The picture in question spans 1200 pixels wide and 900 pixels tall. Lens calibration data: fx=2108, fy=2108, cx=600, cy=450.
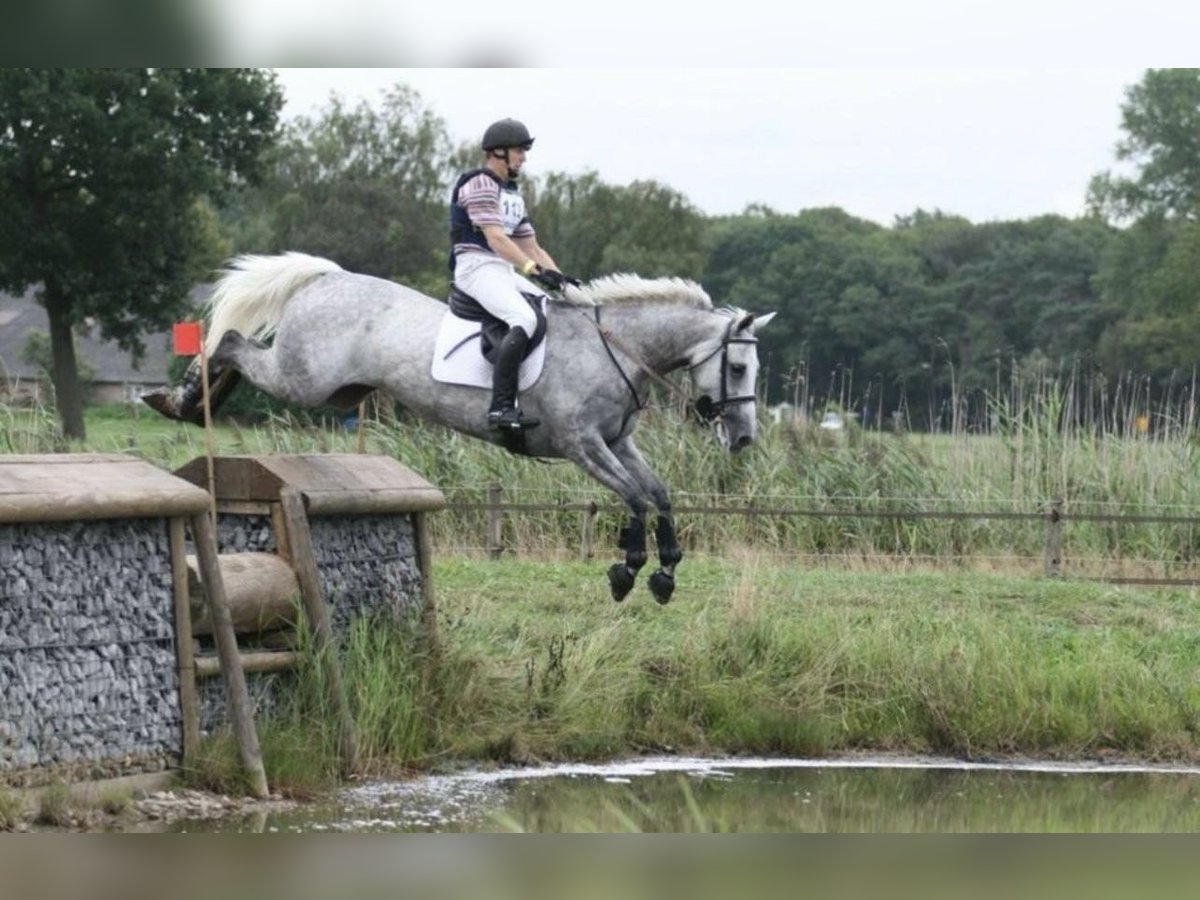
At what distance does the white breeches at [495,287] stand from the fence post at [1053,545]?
702cm

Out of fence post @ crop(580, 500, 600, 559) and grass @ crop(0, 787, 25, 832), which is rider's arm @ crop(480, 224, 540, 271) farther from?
fence post @ crop(580, 500, 600, 559)

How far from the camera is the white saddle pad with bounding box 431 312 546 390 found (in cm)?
896

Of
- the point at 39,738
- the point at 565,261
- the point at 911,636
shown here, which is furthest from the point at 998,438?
the point at 565,261

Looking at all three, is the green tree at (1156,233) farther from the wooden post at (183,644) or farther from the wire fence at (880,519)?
the wooden post at (183,644)

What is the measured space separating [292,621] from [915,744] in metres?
3.18

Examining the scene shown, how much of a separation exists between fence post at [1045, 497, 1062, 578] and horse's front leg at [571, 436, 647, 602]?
6671 mm

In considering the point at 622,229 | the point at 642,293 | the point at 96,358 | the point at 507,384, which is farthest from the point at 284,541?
the point at 96,358

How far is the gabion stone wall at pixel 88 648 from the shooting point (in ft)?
24.7

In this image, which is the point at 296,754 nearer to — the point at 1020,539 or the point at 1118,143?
the point at 1020,539

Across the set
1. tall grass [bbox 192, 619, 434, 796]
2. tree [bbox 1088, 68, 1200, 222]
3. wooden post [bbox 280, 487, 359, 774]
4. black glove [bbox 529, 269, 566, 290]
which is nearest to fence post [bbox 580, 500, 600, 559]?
tall grass [bbox 192, 619, 434, 796]

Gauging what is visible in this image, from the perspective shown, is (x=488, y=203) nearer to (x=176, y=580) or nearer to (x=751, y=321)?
(x=751, y=321)

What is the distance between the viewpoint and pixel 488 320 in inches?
355

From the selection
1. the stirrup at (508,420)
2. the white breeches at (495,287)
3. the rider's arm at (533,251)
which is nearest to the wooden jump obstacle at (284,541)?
the stirrup at (508,420)

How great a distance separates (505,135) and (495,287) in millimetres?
651
